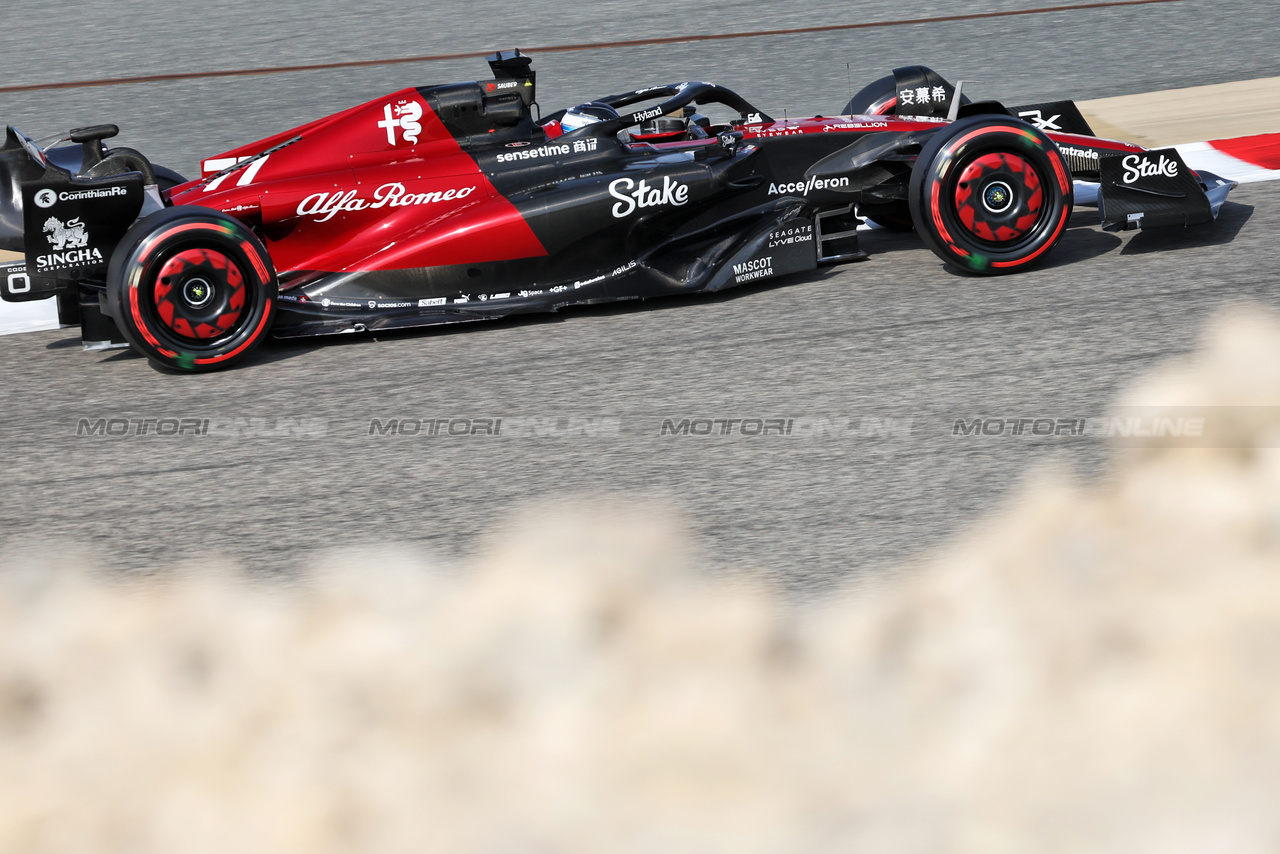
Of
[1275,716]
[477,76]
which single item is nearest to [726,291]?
[1275,716]

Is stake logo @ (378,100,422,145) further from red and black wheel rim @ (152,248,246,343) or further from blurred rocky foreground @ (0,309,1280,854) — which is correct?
blurred rocky foreground @ (0,309,1280,854)

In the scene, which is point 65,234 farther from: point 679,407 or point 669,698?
point 669,698

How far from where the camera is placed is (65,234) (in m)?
5.28

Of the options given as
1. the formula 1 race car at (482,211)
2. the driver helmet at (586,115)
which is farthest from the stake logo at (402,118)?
the driver helmet at (586,115)

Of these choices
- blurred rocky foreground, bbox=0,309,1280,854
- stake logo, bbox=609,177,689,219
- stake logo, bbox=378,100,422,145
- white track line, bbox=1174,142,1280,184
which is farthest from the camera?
white track line, bbox=1174,142,1280,184

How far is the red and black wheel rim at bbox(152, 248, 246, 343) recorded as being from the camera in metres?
5.18

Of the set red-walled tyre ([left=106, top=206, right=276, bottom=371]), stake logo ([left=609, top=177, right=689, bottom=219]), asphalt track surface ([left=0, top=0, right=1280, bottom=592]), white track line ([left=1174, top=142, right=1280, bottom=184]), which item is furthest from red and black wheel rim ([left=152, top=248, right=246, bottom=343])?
white track line ([left=1174, top=142, right=1280, bottom=184])

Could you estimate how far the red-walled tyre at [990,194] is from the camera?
5691 mm

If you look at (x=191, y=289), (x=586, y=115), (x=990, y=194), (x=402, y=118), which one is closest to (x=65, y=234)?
(x=191, y=289)

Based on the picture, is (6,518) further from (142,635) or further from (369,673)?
(369,673)

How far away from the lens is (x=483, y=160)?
18.9 feet

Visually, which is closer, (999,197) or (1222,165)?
(999,197)

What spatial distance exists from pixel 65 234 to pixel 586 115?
A: 91.5 inches

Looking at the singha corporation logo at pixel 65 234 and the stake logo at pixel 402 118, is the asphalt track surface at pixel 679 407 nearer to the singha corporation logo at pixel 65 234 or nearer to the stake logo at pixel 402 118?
the singha corporation logo at pixel 65 234
